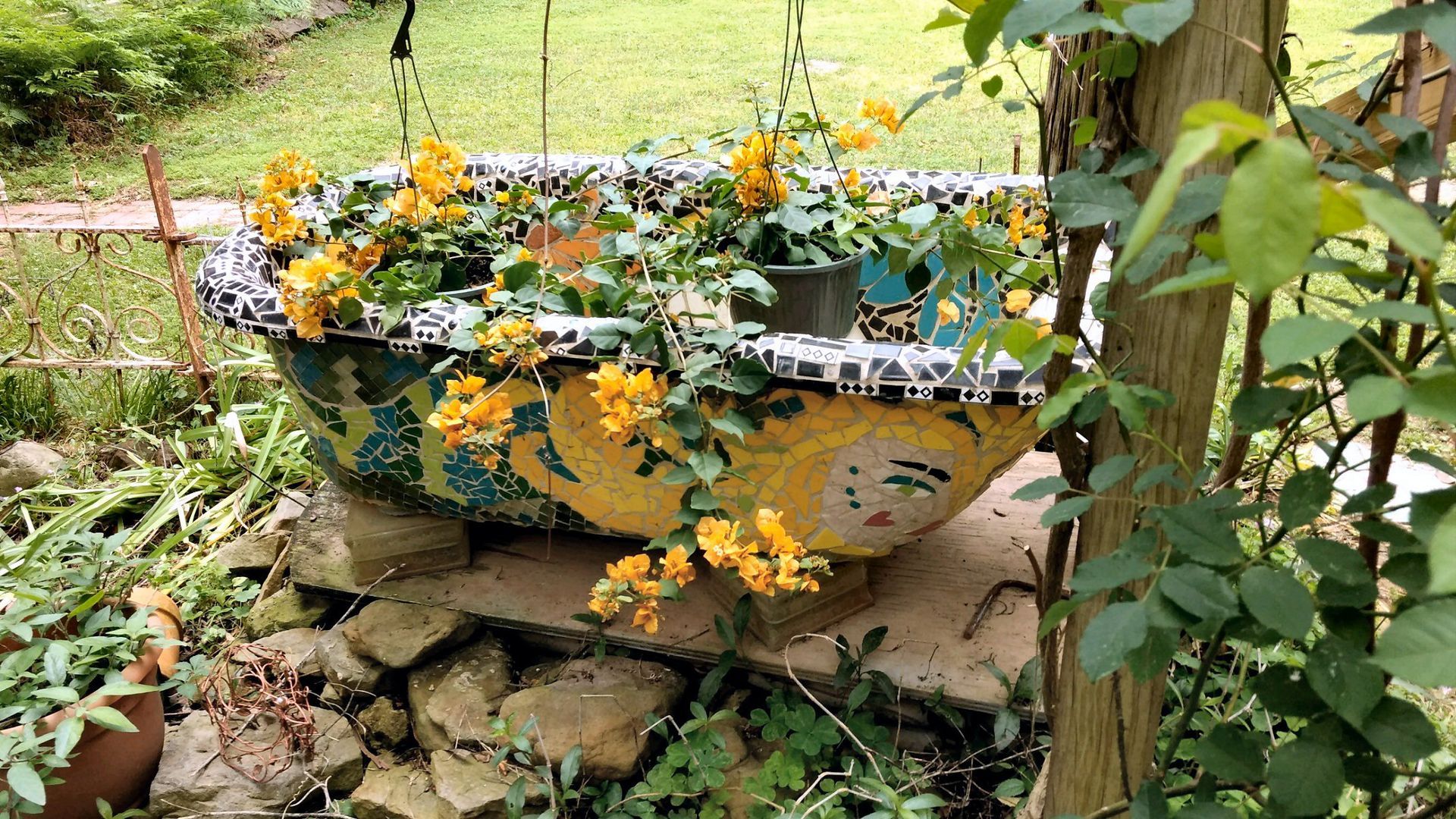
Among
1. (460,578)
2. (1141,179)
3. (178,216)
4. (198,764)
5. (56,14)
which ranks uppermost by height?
(56,14)

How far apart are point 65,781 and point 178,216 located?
3375mm

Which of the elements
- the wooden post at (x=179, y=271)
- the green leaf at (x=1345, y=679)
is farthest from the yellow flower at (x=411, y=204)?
the green leaf at (x=1345, y=679)

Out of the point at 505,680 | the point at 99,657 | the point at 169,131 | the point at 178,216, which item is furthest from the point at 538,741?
the point at 169,131

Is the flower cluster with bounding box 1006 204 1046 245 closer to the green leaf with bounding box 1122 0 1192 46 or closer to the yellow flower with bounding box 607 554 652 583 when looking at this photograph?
the yellow flower with bounding box 607 554 652 583

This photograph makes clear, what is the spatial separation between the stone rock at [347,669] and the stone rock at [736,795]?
2.28 ft

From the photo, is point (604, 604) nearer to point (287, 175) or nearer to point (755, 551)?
point (755, 551)

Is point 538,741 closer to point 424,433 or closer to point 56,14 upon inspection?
point 424,433

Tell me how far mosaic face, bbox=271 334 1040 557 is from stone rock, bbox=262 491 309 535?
477 mm

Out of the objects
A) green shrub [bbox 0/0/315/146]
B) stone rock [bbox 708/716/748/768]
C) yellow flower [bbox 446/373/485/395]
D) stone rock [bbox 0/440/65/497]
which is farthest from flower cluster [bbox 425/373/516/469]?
green shrub [bbox 0/0/315/146]

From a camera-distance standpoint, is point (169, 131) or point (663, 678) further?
point (169, 131)

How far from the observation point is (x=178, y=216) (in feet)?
14.4

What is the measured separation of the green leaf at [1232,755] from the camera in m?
0.69

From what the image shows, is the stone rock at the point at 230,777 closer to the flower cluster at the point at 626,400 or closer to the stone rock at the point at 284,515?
the stone rock at the point at 284,515

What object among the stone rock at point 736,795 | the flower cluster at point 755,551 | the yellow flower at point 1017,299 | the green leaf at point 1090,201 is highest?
the green leaf at point 1090,201
